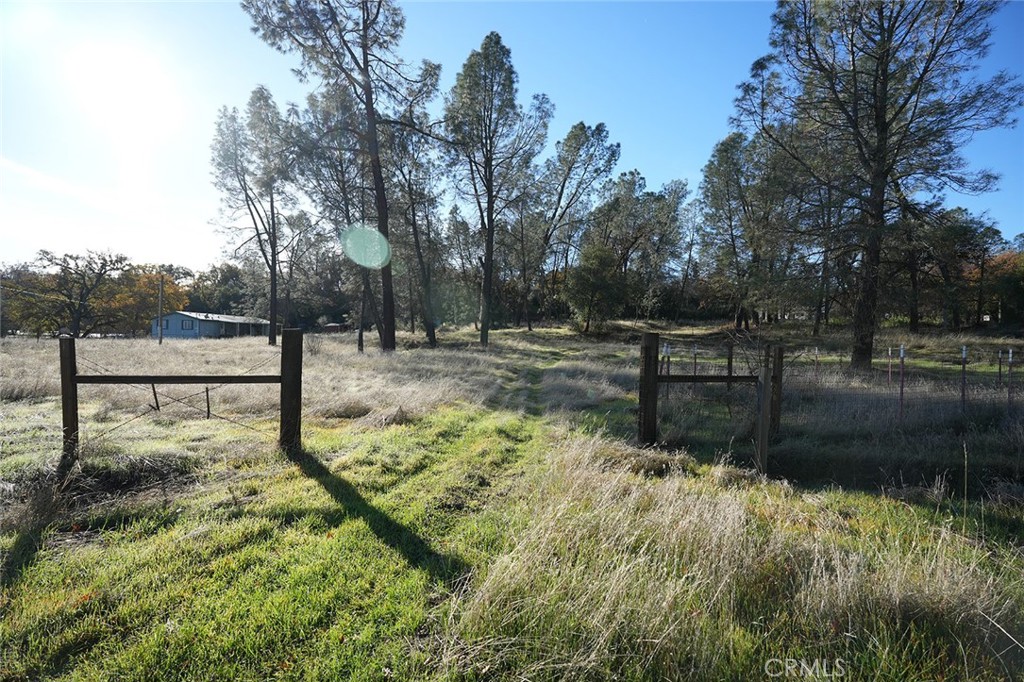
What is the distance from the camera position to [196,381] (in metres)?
4.97

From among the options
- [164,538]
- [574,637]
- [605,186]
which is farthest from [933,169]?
[605,186]

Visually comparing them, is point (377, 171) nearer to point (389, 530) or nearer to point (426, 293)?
point (426, 293)

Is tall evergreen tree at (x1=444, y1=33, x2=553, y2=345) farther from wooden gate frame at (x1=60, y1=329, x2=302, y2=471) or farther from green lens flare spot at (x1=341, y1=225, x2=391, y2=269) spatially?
wooden gate frame at (x1=60, y1=329, x2=302, y2=471)

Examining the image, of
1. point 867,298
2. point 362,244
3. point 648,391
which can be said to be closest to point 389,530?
point 648,391

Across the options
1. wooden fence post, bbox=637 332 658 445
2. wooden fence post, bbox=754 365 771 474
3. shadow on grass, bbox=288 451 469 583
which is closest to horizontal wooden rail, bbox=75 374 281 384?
shadow on grass, bbox=288 451 469 583

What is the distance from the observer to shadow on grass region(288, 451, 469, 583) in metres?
2.93

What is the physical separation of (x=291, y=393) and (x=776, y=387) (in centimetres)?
671

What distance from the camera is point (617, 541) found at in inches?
122

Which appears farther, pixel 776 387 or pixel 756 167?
pixel 756 167

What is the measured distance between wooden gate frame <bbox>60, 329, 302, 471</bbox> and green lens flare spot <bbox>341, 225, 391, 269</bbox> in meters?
17.8

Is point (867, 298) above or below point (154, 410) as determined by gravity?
above

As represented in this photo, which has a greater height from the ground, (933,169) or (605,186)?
(605,186)

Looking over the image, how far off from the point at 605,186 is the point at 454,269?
16.9 metres

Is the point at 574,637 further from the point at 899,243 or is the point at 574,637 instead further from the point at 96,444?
the point at 899,243
